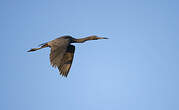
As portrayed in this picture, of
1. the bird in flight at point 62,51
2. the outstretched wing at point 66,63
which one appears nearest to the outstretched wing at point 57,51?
the bird in flight at point 62,51

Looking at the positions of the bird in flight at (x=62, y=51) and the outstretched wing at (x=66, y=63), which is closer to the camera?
the bird in flight at (x=62, y=51)

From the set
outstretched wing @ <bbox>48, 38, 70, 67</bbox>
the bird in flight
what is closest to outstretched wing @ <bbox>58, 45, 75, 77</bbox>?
the bird in flight

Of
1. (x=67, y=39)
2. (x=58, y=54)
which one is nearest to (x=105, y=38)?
(x=67, y=39)

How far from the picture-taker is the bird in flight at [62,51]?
19531 millimetres

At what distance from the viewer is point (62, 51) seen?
1977 cm

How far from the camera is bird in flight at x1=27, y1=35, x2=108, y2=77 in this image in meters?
19.5

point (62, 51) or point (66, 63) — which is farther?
point (66, 63)

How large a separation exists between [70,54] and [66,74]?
2355 millimetres

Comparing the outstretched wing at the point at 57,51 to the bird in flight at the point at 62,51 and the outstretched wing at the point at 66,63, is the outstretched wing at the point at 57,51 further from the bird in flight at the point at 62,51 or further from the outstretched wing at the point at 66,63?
the outstretched wing at the point at 66,63

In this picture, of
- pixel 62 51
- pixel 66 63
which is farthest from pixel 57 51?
pixel 66 63

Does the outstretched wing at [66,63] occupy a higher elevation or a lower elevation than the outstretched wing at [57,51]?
lower

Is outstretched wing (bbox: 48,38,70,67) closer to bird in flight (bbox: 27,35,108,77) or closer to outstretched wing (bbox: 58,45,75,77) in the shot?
bird in flight (bbox: 27,35,108,77)

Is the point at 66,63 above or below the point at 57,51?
below

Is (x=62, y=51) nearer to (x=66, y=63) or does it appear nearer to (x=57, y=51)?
(x=57, y=51)
